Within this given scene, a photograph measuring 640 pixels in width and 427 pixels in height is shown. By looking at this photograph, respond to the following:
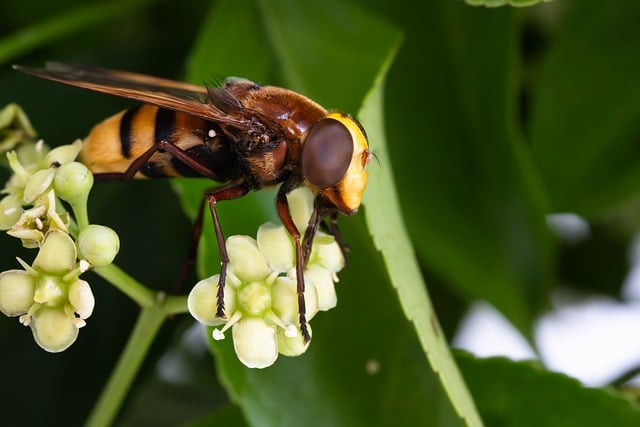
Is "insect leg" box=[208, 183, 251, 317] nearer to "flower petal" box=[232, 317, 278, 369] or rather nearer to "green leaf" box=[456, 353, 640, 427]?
"flower petal" box=[232, 317, 278, 369]

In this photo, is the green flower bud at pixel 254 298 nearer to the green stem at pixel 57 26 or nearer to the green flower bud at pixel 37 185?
the green flower bud at pixel 37 185

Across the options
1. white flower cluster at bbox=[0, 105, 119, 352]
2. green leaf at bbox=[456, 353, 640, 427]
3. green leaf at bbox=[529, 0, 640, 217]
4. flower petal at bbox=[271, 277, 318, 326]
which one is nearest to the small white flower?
white flower cluster at bbox=[0, 105, 119, 352]

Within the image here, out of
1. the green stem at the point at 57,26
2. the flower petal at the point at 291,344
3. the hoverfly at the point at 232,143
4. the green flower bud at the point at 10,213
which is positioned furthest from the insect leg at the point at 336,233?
the green stem at the point at 57,26

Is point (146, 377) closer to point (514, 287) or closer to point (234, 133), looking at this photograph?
point (234, 133)

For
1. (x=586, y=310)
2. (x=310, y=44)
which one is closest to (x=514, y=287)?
(x=310, y=44)

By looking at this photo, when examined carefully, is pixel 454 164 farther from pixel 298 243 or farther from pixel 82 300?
pixel 82 300

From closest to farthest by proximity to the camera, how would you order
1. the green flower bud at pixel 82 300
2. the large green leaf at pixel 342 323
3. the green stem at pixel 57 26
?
the green flower bud at pixel 82 300 → the large green leaf at pixel 342 323 → the green stem at pixel 57 26
